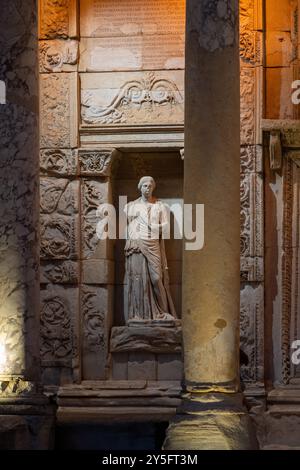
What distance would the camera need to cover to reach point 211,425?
1432 cm

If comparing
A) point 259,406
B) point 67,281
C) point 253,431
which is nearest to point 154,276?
point 67,281

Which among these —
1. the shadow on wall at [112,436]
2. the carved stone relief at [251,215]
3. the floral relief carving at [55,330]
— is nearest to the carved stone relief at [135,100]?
the carved stone relief at [251,215]

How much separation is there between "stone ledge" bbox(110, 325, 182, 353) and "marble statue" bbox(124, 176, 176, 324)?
0.45 feet

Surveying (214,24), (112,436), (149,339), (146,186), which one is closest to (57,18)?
(146,186)

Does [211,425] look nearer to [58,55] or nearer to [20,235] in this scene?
[20,235]

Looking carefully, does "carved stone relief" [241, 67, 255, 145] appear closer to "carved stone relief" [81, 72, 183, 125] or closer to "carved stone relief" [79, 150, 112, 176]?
"carved stone relief" [81, 72, 183, 125]

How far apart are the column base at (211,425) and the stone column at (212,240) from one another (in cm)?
1

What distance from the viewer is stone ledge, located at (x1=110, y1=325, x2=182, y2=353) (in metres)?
17.8

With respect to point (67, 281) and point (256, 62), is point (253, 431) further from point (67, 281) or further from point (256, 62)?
point (256, 62)

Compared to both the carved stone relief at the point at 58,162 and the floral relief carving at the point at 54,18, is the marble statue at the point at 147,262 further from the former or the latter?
the floral relief carving at the point at 54,18

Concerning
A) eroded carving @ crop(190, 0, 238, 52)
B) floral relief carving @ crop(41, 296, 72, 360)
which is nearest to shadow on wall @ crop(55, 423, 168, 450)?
floral relief carving @ crop(41, 296, 72, 360)

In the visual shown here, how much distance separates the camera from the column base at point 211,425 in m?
14.2

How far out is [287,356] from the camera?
17.6 m
